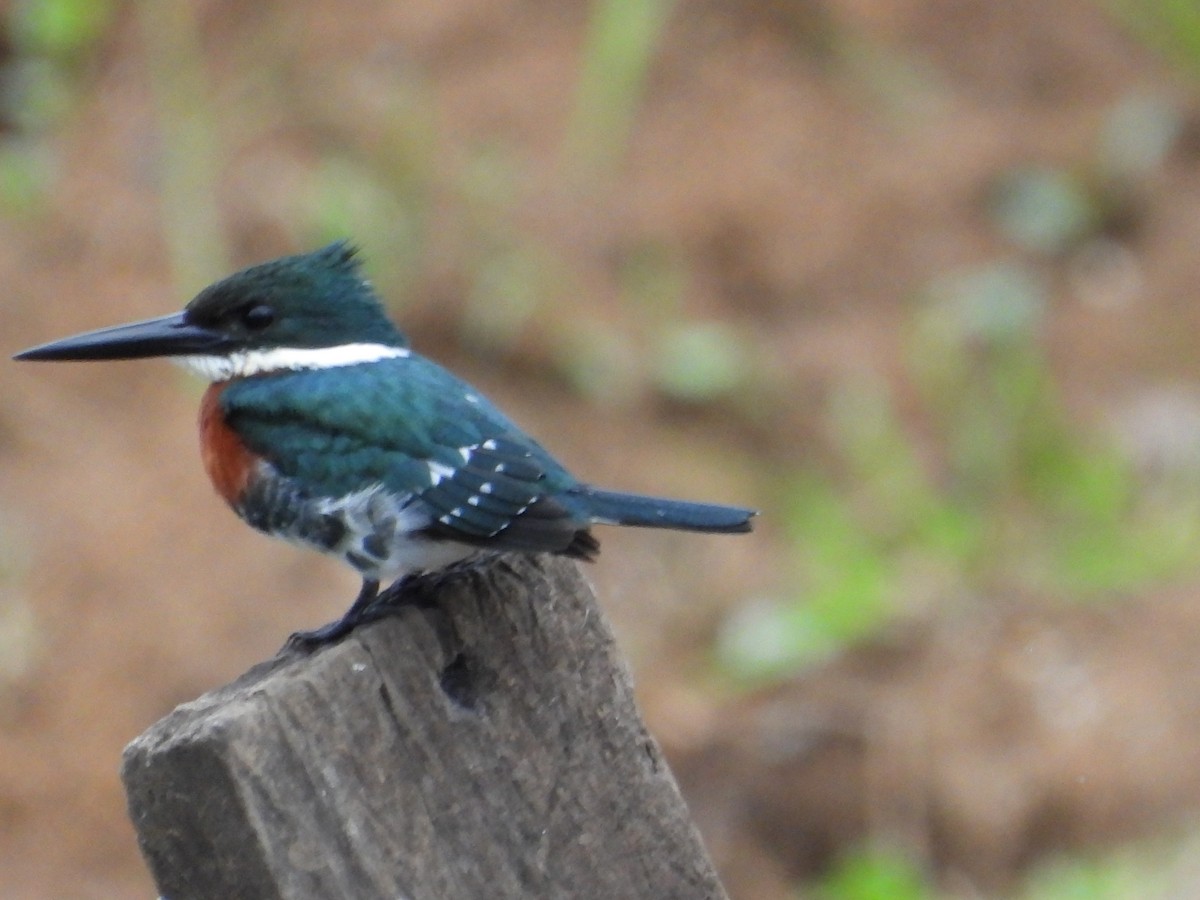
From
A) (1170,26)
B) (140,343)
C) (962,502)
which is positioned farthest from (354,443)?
(1170,26)

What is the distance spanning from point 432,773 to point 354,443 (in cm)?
88

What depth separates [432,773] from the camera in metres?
1.76

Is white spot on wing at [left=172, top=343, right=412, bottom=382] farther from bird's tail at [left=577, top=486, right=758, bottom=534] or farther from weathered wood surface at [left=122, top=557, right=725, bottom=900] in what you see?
weathered wood surface at [left=122, top=557, right=725, bottom=900]

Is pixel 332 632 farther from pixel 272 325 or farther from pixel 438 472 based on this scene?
pixel 272 325

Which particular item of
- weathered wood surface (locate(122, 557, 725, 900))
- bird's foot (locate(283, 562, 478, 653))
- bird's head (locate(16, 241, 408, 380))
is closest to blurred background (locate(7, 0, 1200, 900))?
bird's head (locate(16, 241, 408, 380))

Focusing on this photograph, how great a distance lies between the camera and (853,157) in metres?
7.15

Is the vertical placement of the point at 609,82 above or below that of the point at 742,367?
above

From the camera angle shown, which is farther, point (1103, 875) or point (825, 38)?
point (825, 38)

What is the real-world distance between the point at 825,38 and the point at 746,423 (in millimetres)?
1865

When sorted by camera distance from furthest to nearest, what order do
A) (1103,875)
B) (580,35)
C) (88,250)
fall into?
(580,35), (88,250), (1103,875)

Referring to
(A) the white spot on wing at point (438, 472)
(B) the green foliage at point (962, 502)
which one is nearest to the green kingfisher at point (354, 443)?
(A) the white spot on wing at point (438, 472)

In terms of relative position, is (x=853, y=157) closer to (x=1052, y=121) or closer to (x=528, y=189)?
(x=1052, y=121)

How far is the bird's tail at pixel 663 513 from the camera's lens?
2455mm

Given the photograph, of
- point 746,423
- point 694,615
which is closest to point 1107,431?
point 746,423
